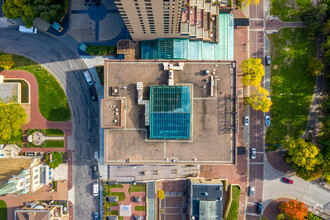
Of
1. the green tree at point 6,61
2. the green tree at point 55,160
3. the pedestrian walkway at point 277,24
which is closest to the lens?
the green tree at point 6,61

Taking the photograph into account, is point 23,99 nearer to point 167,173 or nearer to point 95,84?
point 95,84

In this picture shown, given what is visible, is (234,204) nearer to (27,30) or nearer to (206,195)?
(206,195)

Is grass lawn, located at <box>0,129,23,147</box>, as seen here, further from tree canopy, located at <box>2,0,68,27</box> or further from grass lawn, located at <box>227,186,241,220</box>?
grass lawn, located at <box>227,186,241,220</box>

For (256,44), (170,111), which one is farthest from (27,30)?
(256,44)

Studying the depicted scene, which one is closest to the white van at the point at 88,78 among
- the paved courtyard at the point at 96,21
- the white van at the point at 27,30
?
the paved courtyard at the point at 96,21

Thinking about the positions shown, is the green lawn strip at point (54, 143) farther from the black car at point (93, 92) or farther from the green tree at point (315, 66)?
the green tree at point (315, 66)

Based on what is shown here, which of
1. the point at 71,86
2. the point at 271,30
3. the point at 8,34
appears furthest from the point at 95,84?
the point at 271,30

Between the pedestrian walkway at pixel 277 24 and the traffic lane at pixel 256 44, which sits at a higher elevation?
the pedestrian walkway at pixel 277 24
